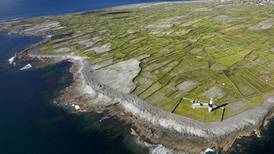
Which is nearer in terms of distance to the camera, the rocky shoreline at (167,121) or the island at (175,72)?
the rocky shoreline at (167,121)

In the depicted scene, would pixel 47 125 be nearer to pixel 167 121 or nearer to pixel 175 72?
pixel 167 121

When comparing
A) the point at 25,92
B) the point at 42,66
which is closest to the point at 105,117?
the point at 25,92

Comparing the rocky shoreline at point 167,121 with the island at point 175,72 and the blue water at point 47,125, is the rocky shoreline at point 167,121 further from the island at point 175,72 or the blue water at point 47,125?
the blue water at point 47,125

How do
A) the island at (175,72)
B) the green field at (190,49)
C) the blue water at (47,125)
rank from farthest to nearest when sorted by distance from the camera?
the green field at (190,49) < the island at (175,72) < the blue water at (47,125)

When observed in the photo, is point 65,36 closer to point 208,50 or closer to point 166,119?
point 208,50

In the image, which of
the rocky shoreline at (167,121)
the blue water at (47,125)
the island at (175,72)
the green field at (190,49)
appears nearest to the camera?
the rocky shoreline at (167,121)

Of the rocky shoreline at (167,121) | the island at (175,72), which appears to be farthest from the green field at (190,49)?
the rocky shoreline at (167,121)
